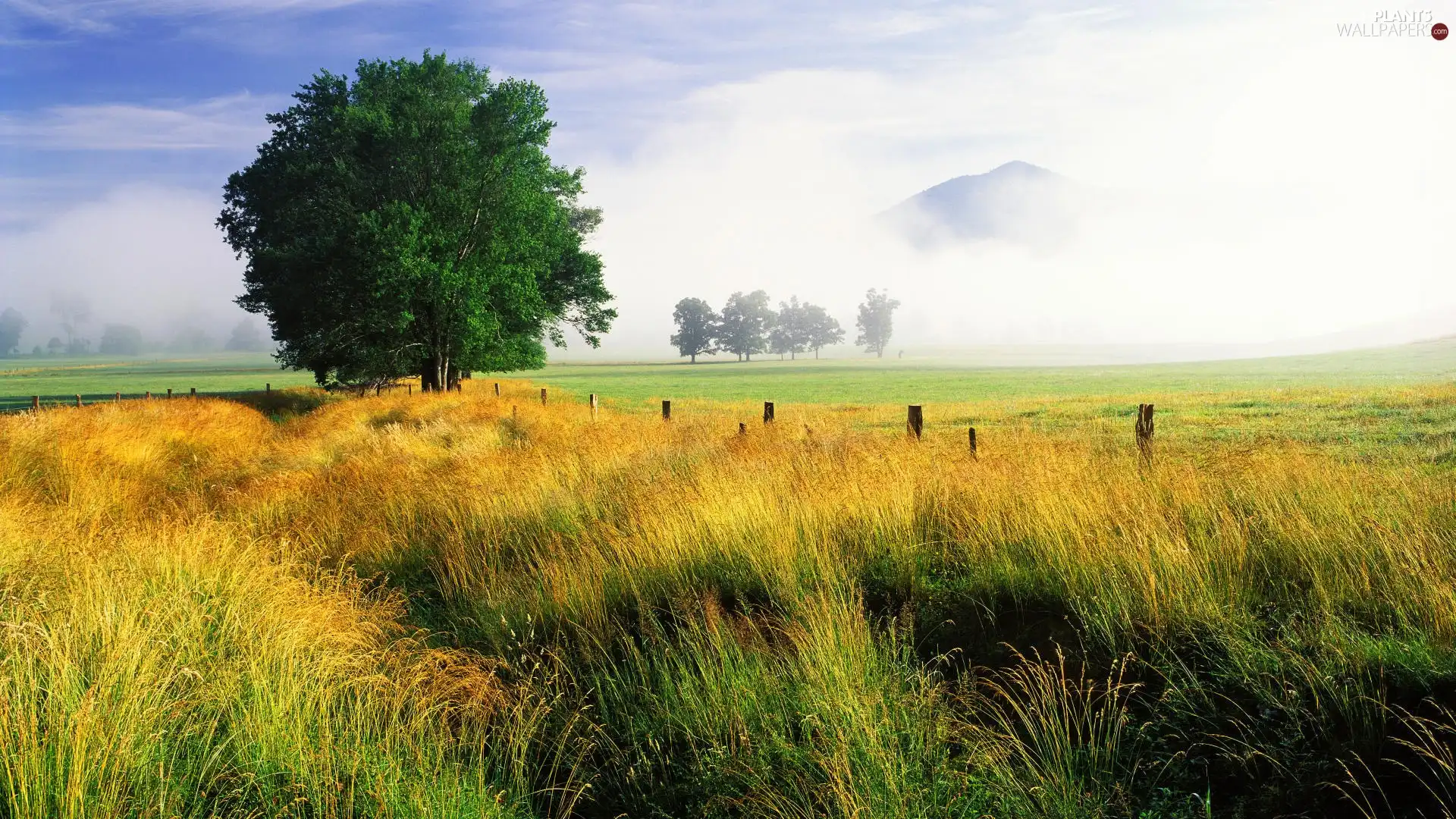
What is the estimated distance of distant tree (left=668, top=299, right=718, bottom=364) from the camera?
157 meters

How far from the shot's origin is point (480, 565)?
284 inches

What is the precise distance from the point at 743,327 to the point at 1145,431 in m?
152

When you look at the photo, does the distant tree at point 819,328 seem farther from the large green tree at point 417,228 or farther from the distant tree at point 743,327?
the large green tree at point 417,228

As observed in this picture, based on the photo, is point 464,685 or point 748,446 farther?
point 748,446

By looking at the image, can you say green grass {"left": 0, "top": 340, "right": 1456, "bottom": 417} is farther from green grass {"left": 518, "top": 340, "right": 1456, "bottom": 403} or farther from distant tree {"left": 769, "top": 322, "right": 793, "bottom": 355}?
distant tree {"left": 769, "top": 322, "right": 793, "bottom": 355}

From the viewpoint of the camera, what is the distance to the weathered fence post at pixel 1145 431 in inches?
336

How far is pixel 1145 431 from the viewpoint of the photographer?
33.5 feet

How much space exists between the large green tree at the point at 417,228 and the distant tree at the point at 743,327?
127 meters

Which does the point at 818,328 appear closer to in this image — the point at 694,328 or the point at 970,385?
the point at 694,328

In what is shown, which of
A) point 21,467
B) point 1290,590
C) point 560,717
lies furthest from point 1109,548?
point 21,467

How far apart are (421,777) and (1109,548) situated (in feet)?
14.9

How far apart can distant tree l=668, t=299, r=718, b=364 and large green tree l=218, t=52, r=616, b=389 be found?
407ft

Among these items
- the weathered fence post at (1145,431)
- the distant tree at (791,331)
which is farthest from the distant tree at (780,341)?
the weathered fence post at (1145,431)

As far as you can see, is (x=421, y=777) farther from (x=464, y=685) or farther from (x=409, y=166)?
(x=409, y=166)
